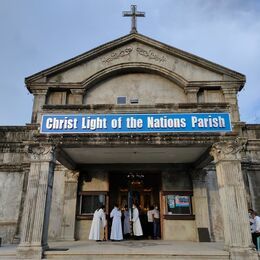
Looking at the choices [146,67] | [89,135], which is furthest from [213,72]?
[89,135]

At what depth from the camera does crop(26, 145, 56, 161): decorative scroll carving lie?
9.16 m

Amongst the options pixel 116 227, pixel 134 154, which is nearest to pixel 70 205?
pixel 116 227

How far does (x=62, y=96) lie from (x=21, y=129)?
2.93 m

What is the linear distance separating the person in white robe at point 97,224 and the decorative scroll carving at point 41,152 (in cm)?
393

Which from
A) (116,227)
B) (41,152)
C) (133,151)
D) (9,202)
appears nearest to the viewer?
(41,152)

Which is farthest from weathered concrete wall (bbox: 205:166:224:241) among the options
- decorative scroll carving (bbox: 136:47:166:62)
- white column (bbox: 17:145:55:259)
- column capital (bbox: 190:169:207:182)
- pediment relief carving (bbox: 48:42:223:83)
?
white column (bbox: 17:145:55:259)

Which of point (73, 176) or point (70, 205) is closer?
point (70, 205)

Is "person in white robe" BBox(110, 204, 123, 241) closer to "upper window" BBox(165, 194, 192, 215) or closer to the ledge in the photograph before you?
the ledge

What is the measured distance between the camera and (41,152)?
9195 millimetres

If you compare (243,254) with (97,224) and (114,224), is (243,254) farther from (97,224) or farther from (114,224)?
(97,224)

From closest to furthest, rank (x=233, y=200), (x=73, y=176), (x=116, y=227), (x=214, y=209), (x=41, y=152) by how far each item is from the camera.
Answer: (x=233, y=200) < (x=41, y=152) < (x=116, y=227) < (x=214, y=209) < (x=73, y=176)

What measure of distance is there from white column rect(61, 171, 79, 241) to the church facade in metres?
0.05

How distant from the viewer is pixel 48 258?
8.09 meters

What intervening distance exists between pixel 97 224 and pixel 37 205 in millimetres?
3676
